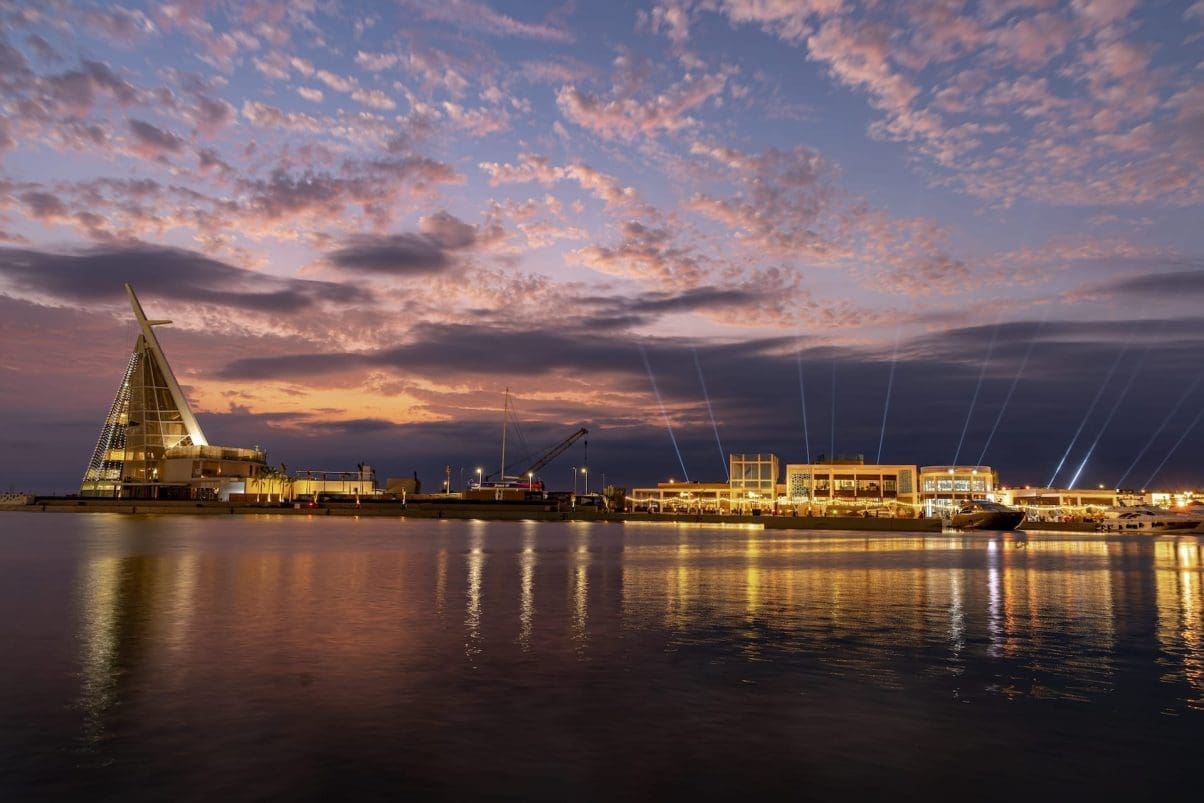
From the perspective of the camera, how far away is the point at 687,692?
16.8m

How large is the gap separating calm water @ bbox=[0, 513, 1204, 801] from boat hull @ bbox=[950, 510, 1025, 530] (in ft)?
365

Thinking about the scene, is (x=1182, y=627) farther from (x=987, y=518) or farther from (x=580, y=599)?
(x=987, y=518)

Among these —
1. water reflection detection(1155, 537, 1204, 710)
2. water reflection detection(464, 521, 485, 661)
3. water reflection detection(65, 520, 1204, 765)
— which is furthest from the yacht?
water reflection detection(464, 521, 485, 661)

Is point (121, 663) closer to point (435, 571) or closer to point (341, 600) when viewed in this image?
point (341, 600)

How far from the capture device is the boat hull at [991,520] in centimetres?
13888

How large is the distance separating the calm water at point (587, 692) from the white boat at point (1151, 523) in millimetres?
126814

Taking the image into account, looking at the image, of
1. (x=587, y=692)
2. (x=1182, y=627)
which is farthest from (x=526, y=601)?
(x=1182, y=627)

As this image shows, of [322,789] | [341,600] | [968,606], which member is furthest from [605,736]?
[968,606]

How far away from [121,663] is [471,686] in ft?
27.3

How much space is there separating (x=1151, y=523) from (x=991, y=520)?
101 feet

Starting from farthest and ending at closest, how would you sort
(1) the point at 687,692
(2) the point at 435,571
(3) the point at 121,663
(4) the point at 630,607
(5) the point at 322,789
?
(2) the point at 435,571 → (4) the point at 630,607 → (3) the point at 121,663 → (1) the point at 687,692 → (5) the point at 322,789

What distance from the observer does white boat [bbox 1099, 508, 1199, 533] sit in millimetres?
139875

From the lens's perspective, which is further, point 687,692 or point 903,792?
point 687,692

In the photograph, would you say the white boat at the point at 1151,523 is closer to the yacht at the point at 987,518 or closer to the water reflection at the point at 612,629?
the yacht at the point at 987,518
